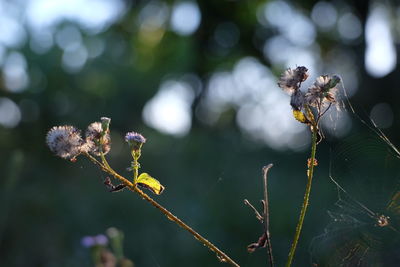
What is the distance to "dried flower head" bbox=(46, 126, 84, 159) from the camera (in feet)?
3.22

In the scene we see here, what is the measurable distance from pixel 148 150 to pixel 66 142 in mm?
5738

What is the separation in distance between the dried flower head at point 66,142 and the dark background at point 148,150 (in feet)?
4.93

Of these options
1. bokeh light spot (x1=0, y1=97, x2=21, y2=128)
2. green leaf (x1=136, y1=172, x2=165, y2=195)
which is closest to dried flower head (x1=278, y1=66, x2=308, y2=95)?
green leaf (x1=136, y1=172, x2=165, y2=195)

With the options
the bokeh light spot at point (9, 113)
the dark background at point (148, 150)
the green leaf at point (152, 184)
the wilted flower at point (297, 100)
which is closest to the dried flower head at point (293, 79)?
the wilted flower at point (297, 100)

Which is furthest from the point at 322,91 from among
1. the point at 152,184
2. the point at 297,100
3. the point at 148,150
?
the point at 148,150

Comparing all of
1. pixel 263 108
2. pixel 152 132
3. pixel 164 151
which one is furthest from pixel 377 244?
pixel 263 108

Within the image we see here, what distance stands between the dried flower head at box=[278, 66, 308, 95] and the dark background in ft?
5.45

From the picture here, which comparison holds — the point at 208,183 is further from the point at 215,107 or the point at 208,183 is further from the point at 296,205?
the point at 215,107

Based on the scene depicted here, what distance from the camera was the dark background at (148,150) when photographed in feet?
16.5

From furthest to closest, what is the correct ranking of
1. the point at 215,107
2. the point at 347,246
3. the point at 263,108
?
the point at 215,107, the point at 263,108, the point at 347,246

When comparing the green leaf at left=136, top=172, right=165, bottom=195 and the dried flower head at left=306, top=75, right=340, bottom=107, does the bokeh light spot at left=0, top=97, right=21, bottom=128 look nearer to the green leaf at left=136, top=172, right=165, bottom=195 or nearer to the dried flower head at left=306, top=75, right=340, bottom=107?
the green leaf at left=136, top=172, right=165, bottom=195

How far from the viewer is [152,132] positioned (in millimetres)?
7941

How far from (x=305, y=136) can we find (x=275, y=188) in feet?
8.14

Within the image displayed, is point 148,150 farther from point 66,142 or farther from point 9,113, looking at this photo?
point 66,142
